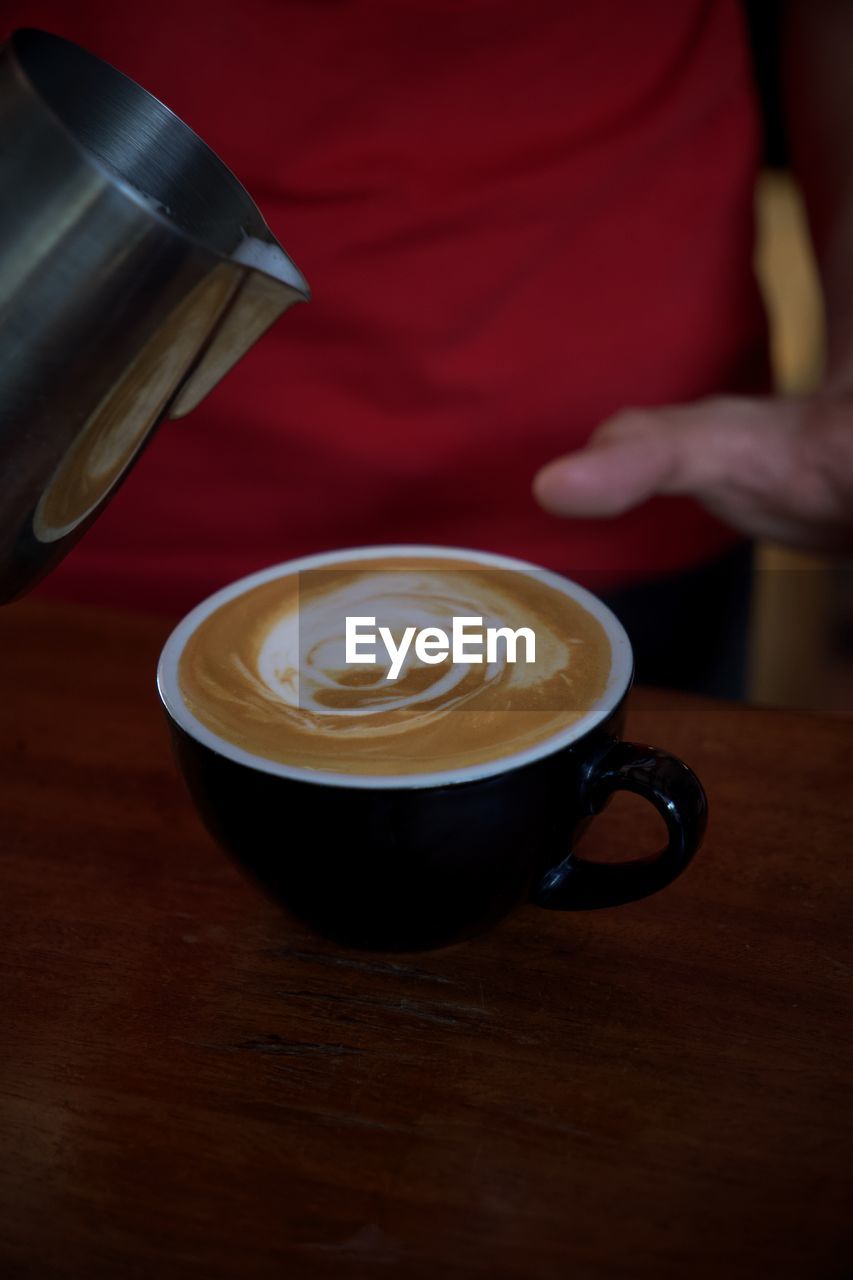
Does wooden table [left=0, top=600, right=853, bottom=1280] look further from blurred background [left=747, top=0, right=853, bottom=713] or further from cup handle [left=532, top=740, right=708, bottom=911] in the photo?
blurred background [left=747, top=0, right=853, bottom=713]

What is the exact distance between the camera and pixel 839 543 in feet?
2.93

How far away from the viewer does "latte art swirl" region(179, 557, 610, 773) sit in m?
0.42

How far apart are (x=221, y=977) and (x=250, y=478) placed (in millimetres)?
484

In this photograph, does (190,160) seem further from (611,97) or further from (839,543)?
(839,543)

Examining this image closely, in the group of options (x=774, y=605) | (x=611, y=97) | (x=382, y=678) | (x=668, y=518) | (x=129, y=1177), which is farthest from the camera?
(x=774, y=605)

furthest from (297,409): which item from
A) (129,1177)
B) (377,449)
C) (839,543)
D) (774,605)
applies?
(774,605)

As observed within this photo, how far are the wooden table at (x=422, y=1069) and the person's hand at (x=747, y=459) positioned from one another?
0.26 meters

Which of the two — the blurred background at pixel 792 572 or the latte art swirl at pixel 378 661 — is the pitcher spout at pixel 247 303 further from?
the blurred background at pixel 792 572

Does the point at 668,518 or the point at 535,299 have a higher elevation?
the point at 535,299

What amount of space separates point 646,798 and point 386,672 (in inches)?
5.0

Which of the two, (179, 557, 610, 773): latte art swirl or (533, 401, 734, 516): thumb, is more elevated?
(179, 557, 610, 773): latte art swirl

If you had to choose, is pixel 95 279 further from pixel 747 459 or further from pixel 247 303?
pixel 747 459

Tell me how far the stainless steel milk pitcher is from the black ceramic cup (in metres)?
0.10

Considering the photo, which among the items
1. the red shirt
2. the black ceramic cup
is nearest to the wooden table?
the black ceramic cup
